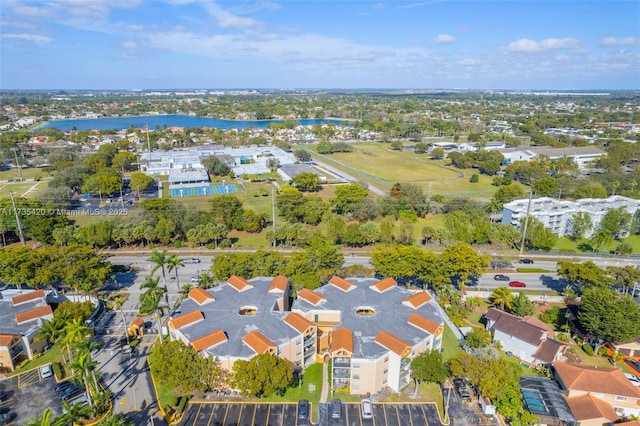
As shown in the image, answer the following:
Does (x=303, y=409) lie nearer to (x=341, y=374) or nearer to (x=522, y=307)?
(x=341, y=374)

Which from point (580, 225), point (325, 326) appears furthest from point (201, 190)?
point (580, 225)

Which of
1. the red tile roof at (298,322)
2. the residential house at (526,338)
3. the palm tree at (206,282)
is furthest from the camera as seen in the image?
the palm tree at (206,282)

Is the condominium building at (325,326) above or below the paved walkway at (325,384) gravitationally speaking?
above

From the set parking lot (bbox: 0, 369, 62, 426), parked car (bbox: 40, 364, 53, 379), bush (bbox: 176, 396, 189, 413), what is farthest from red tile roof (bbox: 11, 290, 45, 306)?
bush (bbox: 176, 396, 189, 413)

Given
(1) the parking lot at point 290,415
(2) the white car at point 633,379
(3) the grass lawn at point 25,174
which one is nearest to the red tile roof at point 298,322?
(1) the parking lot at point 290,415

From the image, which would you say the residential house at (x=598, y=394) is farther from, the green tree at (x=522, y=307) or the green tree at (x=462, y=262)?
the green tree at (x=462, y=262)

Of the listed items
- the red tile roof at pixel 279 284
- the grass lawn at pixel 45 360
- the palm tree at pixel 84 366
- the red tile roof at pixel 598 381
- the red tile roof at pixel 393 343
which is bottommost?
the grass lawn at pixel 45 360

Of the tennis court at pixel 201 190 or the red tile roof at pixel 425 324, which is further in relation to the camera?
the tennis court at pixel 201 190

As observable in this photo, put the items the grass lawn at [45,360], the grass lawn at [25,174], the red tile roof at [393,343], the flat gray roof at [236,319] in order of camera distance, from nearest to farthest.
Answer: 1. the red tile roof at [393,343]
2. the flat gray roof at [236,319]
3. the grass lawn at [45,360]
4. the grass lawn at [25,174]
